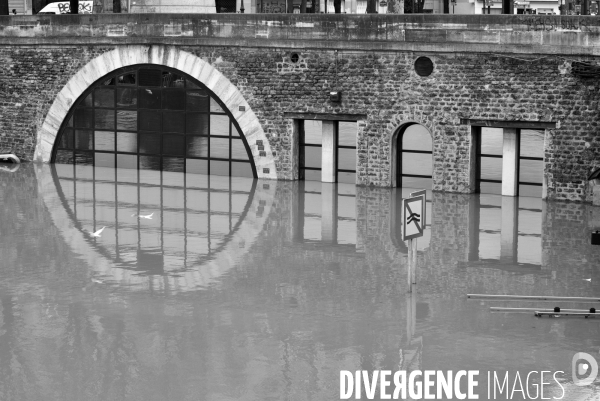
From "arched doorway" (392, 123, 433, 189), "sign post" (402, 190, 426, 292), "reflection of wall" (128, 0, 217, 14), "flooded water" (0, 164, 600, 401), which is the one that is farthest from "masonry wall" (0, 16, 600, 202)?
"sign post" (402, 190, 426, 292)

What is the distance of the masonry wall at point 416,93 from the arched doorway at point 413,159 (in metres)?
0.46

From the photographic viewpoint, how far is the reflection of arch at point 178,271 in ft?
61.6

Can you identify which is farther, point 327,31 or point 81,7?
point 81,7

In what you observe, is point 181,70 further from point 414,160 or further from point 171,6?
point 414,160

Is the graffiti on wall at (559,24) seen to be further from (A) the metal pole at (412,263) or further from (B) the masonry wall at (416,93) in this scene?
(A) the metal pole at (412,263)

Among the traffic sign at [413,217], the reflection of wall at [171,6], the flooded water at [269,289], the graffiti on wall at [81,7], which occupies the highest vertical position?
the graffiti on wall at [81,7]

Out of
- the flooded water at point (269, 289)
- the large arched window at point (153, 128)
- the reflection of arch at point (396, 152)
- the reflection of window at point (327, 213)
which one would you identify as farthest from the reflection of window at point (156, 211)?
the reflection of arch at point (396, 152)

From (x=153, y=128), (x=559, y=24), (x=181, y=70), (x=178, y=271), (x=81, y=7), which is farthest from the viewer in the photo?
(x=81, y=7)

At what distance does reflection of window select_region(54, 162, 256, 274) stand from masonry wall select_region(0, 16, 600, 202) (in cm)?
242

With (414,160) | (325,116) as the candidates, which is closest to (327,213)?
(325,116)

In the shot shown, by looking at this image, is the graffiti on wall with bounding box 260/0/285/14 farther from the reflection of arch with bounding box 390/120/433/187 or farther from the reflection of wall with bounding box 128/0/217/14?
the reflection of arch with bounding box 390/120/433/187

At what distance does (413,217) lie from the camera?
17141 millimetres

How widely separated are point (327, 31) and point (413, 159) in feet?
38.7

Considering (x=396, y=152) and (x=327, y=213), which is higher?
(x=396, y=152)
